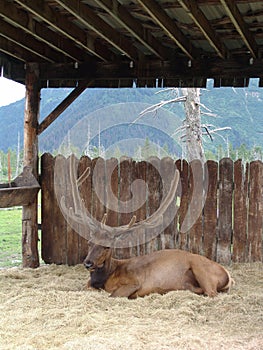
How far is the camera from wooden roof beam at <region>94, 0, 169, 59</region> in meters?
4.46

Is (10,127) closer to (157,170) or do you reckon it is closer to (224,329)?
(157,170)

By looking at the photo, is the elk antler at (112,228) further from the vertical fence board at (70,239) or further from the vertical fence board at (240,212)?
the vertical fence board at (240,212)

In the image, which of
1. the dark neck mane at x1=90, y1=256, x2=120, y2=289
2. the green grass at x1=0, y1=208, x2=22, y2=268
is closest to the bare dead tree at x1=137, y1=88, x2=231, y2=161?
the green grass at x1=0, y1=208, x2=22, y2=268

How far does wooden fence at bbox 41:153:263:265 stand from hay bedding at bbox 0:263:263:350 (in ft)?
3.30

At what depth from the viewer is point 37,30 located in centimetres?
532

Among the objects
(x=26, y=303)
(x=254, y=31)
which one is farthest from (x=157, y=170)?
(x=26, y=303)

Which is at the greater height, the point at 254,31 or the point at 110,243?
the point at 254,31

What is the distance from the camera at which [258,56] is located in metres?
6.10

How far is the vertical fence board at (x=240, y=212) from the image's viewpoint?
21.1ft

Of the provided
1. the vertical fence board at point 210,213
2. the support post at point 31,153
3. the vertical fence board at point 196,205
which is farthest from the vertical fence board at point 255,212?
the support post at point 31,153

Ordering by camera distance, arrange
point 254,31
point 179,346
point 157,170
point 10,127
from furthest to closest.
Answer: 1. point 10,127
2. point 157,170
3. point 254,31
4. point 179,346

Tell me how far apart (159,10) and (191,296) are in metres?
2.82

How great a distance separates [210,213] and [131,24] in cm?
283

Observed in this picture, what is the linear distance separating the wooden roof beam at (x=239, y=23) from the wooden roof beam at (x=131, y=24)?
1027 mm
